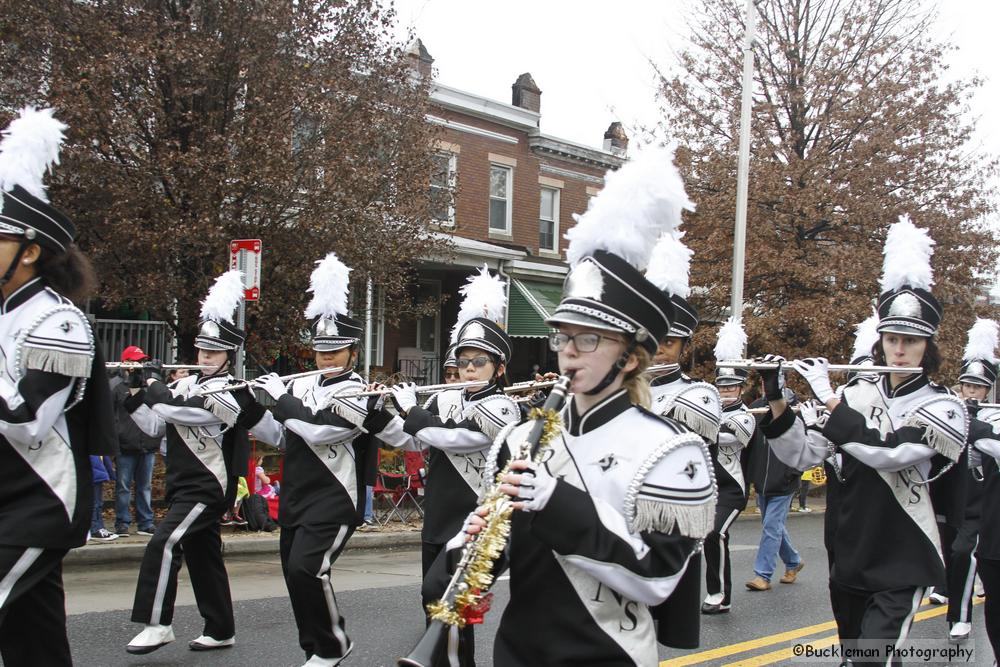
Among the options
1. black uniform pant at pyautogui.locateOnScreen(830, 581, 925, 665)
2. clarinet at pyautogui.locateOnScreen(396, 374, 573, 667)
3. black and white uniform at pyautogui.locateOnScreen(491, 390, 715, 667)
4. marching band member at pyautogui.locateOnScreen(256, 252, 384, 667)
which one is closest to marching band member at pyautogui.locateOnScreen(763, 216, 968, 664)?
black uniform pant at pyautogui.locateOnScreen(830, 581, 925, 665)

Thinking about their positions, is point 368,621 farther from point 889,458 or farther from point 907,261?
point 907,261

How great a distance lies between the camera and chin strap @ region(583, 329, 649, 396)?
129 inches

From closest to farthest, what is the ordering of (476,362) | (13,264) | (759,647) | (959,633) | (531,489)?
(531,489) < (13,264) < (476,362) < (759,647) < (959,633)

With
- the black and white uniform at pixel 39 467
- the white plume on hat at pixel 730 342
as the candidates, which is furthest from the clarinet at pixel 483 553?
the white plume on hat at pixel 730 342

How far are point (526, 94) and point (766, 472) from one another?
1895 centimetres

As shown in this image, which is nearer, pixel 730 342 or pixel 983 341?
pixel 730 342

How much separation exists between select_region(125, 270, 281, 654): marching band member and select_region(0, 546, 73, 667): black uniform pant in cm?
234

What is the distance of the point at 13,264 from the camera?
4.42 metres

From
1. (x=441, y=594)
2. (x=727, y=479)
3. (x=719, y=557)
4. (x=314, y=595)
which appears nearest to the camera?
(x=441, y=594)

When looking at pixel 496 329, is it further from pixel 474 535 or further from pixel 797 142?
pixel 797 142

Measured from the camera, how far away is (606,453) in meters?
3.24

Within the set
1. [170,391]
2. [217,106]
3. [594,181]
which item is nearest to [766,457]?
[170,391]

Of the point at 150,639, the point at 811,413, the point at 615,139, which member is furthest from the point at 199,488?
the point at 615,139

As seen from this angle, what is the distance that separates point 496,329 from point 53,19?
778 centimetres
